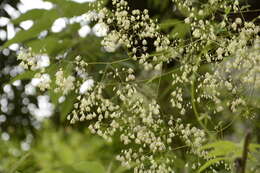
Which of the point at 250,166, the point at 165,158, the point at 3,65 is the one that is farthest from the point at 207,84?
the point at 3,65

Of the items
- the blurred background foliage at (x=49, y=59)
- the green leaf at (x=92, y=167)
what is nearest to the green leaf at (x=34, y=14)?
the blurred background foliage at (x=49, y=59)

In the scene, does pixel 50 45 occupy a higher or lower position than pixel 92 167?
lower

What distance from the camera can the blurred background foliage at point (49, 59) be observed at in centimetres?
156

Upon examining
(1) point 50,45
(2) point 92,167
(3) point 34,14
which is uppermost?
(2) point 92,167

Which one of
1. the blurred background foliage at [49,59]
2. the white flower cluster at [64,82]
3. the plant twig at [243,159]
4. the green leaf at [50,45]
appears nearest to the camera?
the plant twig at [243,159]

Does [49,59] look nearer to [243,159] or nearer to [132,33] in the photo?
[132,33]

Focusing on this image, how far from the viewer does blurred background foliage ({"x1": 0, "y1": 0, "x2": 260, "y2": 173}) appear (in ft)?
5.11

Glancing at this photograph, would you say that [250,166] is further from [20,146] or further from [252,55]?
[20,146]

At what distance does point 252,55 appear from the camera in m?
1.19

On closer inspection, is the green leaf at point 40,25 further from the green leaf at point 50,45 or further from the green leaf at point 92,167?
the green leaf at point 92,167

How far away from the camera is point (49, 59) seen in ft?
5.64

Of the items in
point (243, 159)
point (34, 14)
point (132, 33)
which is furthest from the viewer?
point (34, 14)

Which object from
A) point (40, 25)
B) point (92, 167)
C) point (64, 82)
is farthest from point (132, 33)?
point (92, 167)

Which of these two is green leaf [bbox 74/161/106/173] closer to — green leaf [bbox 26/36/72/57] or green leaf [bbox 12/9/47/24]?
green leaf [bbox 26/36/72/57]
